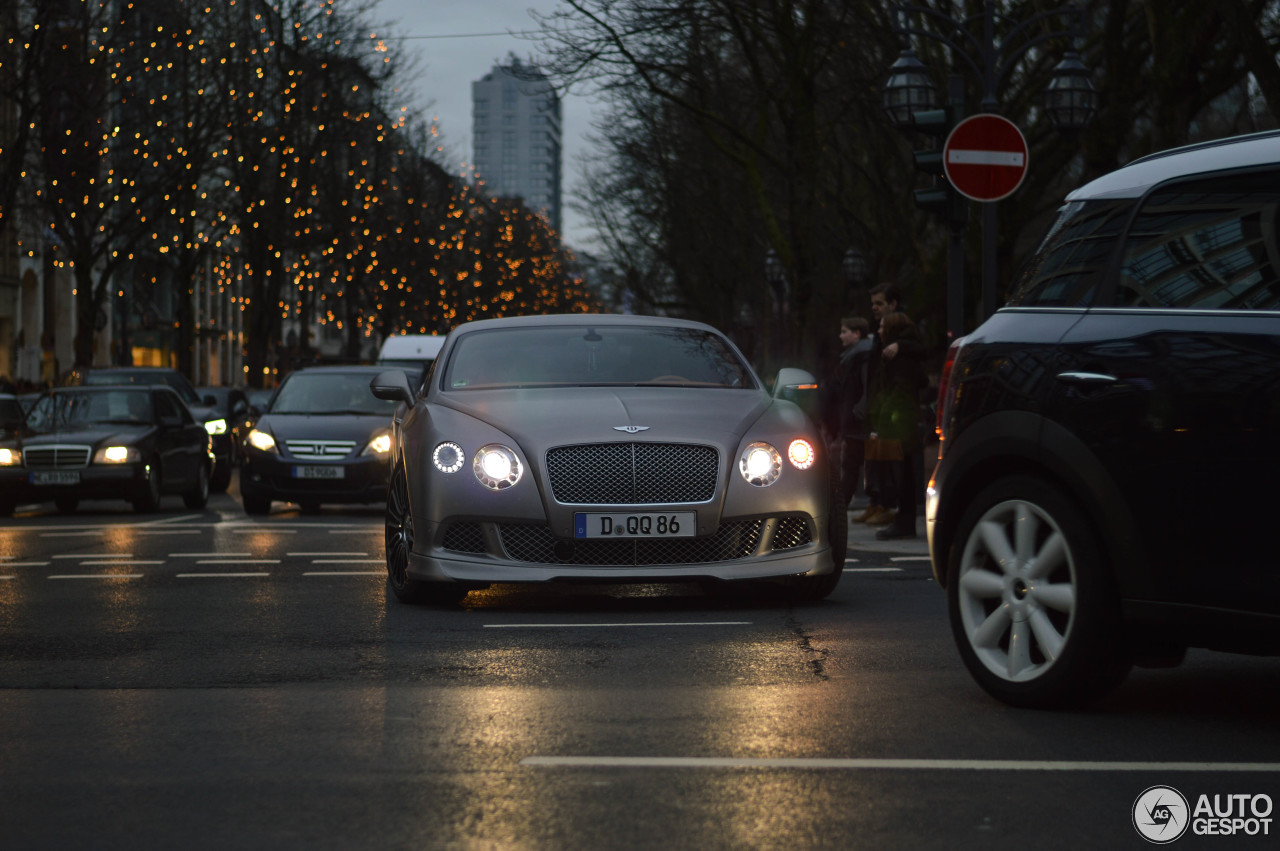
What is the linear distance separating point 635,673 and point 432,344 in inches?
917

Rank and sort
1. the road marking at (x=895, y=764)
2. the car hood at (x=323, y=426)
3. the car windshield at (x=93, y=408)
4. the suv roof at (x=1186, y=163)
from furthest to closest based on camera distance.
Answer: the car windshield at (x=93, y=408) → the car hood at (x=323, y=426) → the suv roof at (x=1186, y=163) → the road marking at (x=895, y=764)

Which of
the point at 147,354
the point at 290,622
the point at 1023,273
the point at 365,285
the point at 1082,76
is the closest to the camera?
the point at 1023,273

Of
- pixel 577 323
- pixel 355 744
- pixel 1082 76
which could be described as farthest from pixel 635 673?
pixel 1082 76

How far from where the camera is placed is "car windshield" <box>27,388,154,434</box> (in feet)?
70.1

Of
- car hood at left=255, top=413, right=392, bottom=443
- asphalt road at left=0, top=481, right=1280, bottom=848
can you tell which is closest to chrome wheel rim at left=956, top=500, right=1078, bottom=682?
asphalt road at left=0, top=481, right=1280, bottom=848

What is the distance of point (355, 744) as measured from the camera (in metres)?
5.66

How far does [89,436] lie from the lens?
2058 cm

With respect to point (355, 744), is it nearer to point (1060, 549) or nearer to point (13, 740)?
point (13, 740)

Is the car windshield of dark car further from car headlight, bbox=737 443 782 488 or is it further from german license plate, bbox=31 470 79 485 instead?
car headlight, bbox=737 443 782 488

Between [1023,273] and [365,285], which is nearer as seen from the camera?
[1023,273]

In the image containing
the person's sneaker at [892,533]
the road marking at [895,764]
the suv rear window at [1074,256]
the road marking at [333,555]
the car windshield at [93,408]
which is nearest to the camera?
the road marking at [895,764]

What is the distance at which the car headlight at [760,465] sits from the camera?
9250 mm

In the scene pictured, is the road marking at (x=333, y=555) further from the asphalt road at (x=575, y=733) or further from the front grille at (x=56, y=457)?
the front grille at (x=56, y=457)
